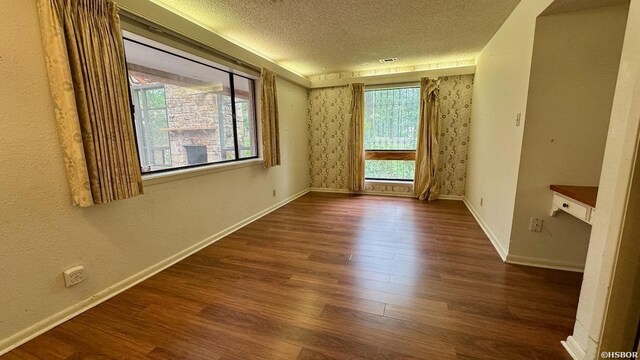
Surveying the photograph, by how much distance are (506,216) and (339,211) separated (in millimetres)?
2130

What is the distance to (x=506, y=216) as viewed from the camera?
2330 mm

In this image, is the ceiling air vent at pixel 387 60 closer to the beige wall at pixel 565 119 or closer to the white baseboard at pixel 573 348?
the beige wall at pixel 565 119

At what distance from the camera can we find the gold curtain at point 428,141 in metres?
4.22

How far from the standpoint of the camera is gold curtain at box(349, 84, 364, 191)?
464cm

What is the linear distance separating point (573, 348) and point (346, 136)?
4.18m

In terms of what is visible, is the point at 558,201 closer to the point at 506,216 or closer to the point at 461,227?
the point at 506,216

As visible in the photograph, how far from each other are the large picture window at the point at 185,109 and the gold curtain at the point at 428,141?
9.38 feet

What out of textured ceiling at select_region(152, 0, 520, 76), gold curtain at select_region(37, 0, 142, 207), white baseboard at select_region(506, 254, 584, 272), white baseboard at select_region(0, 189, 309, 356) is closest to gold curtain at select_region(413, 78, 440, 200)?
textured ceiling at select_region(152, 0, 520, 76)

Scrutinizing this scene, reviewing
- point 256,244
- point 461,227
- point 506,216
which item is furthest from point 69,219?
point 461,227

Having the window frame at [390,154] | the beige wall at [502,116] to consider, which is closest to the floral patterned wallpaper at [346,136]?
the window frame at [390,154]

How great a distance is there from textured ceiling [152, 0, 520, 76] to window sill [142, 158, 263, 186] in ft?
4.96

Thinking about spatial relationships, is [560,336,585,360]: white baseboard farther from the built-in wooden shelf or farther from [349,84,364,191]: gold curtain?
[349,84,364,191]: gold curtain

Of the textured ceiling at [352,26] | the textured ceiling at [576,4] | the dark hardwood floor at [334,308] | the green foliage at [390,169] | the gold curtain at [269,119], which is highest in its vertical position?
the textured ceiling at [352,26]

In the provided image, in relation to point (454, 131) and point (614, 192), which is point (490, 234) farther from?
point (454, 131)
